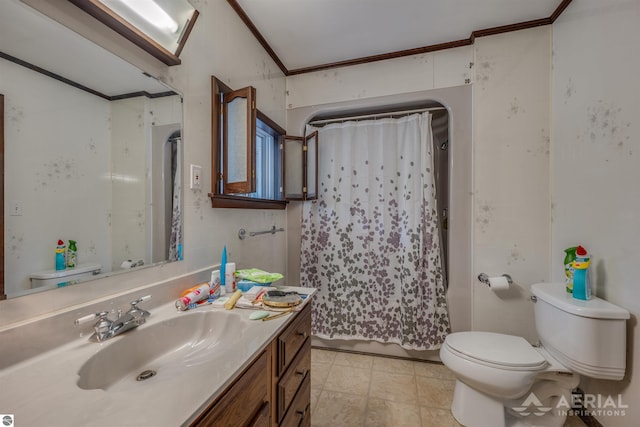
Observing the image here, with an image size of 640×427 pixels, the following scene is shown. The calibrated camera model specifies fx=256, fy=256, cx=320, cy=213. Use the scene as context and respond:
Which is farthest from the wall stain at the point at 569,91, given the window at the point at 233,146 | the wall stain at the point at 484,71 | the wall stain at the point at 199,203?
the wall stain at the point at 199,203

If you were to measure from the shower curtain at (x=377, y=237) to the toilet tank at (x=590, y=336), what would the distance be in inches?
27.6

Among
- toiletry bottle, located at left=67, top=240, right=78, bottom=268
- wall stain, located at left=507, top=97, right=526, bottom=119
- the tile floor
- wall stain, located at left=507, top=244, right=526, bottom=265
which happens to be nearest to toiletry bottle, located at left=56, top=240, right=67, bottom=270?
toiletry bottle, located at left=67, top=240, right=78, bottom=268

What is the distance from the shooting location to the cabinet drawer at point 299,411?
3.12ft

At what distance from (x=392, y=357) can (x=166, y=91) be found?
7.45 ft

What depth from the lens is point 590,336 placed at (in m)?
1.16

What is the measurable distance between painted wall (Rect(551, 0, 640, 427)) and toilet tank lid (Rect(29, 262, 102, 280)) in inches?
83.0

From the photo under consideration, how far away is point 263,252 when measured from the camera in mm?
1817

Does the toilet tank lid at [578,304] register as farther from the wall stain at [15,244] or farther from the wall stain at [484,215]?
the wall stain at [15,244]

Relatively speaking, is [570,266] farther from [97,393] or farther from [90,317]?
[90,317]

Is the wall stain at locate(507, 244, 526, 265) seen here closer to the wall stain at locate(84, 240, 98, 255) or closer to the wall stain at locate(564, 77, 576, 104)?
the wall stain at locate(564, 77, 576, 104)

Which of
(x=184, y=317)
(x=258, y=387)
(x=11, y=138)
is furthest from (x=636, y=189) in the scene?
Answer: (x=11, y=138)

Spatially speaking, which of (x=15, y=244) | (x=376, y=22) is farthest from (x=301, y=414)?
(x=376, y=22)

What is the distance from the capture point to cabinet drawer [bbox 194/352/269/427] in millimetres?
541

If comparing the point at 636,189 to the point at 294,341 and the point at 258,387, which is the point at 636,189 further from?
the point at 258,387
